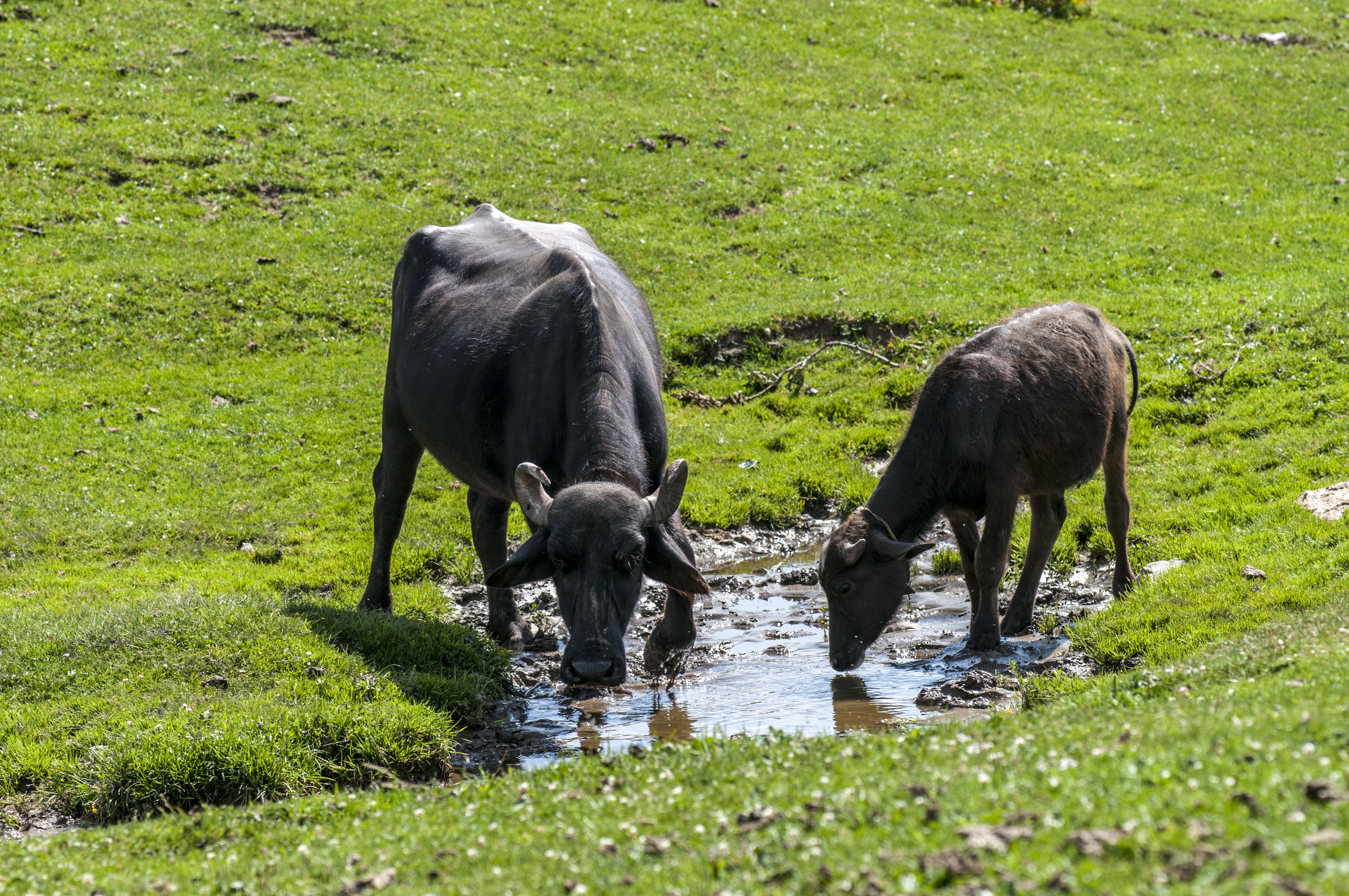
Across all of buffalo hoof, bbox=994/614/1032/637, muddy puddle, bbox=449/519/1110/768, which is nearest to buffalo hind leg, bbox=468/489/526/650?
muddy puddle, bbox=449/519/1110/768

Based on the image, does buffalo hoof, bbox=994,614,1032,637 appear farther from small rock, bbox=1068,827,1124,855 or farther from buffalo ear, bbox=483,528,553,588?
small rock, bbox=1068,827,1124,855

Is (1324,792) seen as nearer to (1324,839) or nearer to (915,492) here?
(1324,839)

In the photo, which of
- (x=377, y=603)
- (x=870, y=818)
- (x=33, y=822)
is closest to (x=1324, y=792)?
(x=870, y=818)

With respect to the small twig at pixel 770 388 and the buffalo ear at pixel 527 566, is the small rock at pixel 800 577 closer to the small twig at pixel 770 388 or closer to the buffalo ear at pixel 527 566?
the buffalo ear at pixel 527 566

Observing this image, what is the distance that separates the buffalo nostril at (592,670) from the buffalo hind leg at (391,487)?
4366 millimetres

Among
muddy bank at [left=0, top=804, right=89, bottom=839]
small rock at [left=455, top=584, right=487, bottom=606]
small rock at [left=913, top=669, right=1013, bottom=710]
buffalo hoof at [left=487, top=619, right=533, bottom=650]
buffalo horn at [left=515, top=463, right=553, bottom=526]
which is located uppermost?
buffalo horn at [left=515, top=463, right=553, bottom=526]

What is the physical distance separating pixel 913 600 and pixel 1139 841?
25.1ft

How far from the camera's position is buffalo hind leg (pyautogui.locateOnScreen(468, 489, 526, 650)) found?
10602 mm

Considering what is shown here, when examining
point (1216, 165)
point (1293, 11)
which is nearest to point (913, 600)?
point (1216, 165)

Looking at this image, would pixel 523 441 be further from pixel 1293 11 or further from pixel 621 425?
pixel 1293 11

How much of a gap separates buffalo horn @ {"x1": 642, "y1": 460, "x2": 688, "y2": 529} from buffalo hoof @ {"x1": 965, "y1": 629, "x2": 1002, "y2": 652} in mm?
3305

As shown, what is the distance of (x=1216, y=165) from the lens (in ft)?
87.5

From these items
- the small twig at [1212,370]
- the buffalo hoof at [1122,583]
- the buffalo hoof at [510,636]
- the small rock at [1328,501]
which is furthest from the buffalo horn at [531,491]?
the small twig at [1212,370]

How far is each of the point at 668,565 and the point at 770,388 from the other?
985 centimetres
